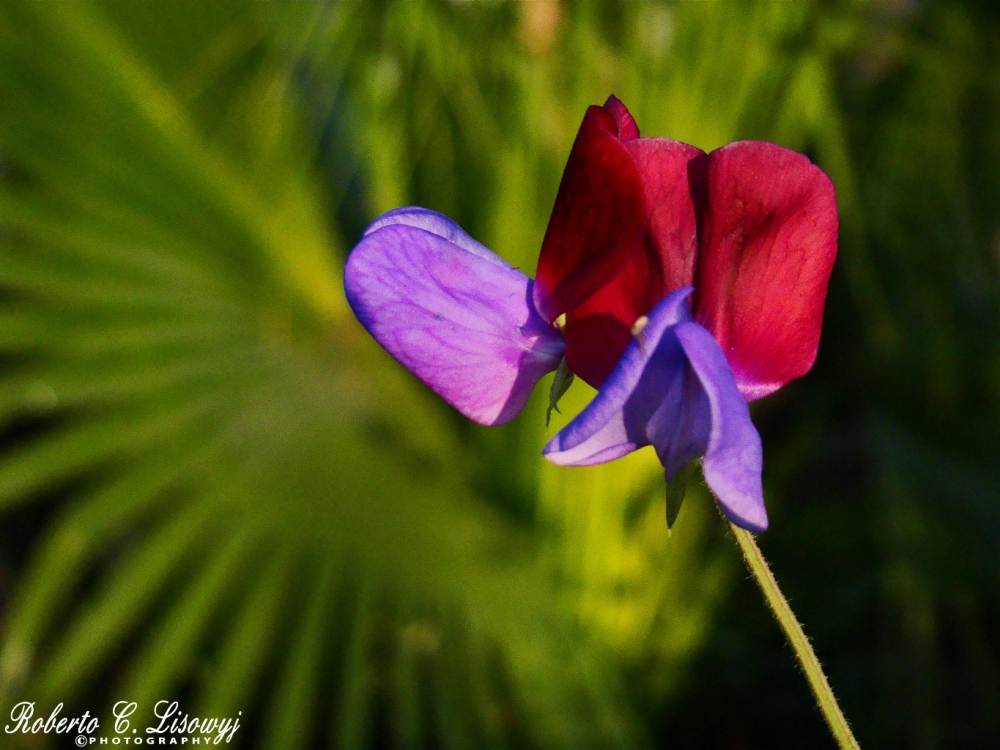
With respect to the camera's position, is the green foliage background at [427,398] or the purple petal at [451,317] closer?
the purple petal at [451,317]

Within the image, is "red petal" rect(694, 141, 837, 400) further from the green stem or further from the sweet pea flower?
the green stem

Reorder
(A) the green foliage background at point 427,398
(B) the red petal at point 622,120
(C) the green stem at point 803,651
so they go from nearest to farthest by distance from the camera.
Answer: (C) the green stem at point 803,651
(B) the red petal at point 622,120
(A) the green foliage background at point 427,398

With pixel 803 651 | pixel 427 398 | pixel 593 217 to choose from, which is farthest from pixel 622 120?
pixel 427 398

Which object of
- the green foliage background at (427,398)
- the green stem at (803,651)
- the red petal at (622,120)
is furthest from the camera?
the green foliage background at (427,398)

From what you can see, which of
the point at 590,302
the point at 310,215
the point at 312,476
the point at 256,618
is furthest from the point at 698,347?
the point at 310,215

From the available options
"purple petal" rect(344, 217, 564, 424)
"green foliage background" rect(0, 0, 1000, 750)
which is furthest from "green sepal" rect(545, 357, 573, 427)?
"green foliage background" rect(0, 0, 1000, 750)

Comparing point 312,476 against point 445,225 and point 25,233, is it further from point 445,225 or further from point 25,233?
point 445,225

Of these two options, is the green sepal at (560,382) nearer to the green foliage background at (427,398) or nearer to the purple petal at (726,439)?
the purple petal at (726,439)

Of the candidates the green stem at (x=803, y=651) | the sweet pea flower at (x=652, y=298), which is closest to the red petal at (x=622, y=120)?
the sweet pea flower at (x=652, y=298)

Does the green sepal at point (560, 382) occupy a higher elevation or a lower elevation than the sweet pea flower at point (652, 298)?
lower
